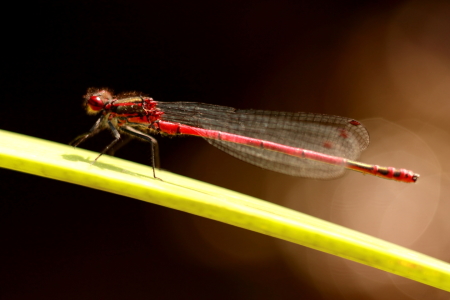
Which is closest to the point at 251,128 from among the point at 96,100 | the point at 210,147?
the point at 96,100

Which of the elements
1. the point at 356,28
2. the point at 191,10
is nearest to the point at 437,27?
the point at 356,28

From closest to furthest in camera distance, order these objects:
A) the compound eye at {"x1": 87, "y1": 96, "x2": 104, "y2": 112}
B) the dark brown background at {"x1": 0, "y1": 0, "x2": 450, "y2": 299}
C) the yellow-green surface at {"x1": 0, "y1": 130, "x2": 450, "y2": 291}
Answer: the yellow-green surface at {"x1": 0, "y1": 130, "x2": 450, "y2": 291} → the compound eye at {"x1": 87, "y1": 96, "x2": 104, "y2": 112} → the dark brown background at {"x1": 0, "y1": 0, "x2": 450, "y2": 299}

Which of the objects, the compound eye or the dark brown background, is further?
the dark brown background

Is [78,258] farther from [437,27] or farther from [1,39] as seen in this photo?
[437,27]

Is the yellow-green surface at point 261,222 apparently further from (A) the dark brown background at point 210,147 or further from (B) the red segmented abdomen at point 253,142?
(A) the dark brown background at point 210,147

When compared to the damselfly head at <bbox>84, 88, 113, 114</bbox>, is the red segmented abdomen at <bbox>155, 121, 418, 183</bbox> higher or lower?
higher

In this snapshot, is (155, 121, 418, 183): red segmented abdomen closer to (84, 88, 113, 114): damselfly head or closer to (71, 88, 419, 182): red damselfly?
(71, 88, 419, 182): red damselfly

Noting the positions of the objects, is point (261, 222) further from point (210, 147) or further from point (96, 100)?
point (210, 147)


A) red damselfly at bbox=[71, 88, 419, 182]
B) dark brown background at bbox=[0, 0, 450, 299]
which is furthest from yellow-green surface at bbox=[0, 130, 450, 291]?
dark brown background at bbox=[0, 0, 450, 299]
